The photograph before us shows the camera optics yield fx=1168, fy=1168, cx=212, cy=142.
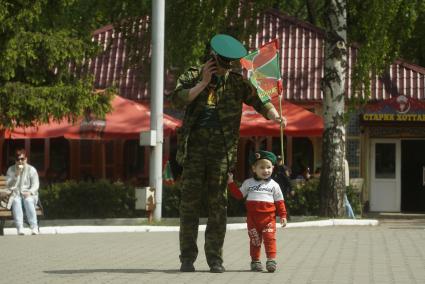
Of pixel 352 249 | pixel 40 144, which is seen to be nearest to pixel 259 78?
pixel 352 249

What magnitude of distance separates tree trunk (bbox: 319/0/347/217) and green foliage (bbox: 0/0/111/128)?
4.85 meters

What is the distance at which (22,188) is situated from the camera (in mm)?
20703

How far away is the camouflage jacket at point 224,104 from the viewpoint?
1073 centimetres

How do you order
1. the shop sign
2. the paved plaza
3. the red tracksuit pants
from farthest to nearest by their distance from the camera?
the shop sign < the red tracksuit pants < the paved plaza

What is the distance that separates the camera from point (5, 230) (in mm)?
20219

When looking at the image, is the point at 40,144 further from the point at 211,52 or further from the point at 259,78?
the point at 211,52

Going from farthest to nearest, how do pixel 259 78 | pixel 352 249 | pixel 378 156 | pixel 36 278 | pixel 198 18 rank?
1. pixel 378 156
2. pixel 198 18
3. pixel 259 78
4. pixel 352 249
5. pixel 36 278

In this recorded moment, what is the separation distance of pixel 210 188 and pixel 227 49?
1300 mm

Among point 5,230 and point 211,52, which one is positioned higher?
point 211,52

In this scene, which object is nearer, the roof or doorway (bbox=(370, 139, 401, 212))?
the roof

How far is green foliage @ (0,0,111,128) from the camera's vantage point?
23.4 m

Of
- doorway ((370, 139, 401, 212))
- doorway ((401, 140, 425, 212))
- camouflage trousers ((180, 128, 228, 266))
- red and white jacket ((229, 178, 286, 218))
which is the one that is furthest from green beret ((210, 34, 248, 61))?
doorway ((401, 140, 425, 212))

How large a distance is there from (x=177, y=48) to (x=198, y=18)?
3.17ft

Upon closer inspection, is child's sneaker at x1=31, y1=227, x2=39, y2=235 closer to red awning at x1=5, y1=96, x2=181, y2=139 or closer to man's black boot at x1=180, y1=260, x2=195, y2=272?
red awning at x1=5, y1=96, x2=181, y2=139
